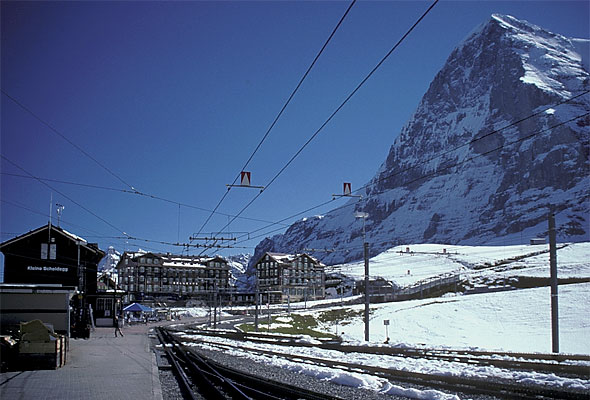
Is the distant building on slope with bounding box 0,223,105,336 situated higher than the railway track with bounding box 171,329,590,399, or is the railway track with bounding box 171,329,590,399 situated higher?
the distant building on slope with bounding box 0,223,105,336

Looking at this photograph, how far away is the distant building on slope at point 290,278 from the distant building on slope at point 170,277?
377 inches

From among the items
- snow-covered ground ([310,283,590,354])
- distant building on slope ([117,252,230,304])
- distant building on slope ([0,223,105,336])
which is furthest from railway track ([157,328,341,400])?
distant building on slope ([117,252,230,304])

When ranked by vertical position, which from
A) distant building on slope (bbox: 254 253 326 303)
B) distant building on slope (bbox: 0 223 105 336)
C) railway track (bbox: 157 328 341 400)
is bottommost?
distant building on slope (bbox: 254 253 326 303)

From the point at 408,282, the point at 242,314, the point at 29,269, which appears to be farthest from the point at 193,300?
the point at 29,269

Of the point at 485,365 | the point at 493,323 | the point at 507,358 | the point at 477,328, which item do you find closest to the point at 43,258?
the point at 477,328

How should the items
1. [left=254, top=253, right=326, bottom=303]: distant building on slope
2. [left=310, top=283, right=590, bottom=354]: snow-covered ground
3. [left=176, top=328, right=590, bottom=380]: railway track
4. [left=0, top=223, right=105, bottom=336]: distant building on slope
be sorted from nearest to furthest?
[left=176, top=328, right=590, bottom=380]: railway track → [left=310, top=283, right=590, bottom=354]: snow-covered ground → [left=0, top=223, right=105, bottom=336]: distant building on slope → [left=254, top=253, right=326, bottom=303]: distant building on slope

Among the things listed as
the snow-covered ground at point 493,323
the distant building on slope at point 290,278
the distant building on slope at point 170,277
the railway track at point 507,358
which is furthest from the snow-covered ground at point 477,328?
the distant building on slope at point 170,277

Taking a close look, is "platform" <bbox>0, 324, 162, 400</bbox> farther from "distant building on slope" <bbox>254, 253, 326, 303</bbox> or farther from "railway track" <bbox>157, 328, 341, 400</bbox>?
"distant building on slope" <bbox>254, 253, 326, 303</bbox>

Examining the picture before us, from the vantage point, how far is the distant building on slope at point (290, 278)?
116 metres

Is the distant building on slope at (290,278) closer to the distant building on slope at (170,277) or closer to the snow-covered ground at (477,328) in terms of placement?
the distant building on slope at (170,277)

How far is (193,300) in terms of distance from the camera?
397 feet

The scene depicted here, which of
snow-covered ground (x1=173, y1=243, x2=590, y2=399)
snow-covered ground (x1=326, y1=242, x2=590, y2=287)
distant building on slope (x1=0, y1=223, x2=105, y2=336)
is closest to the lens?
snow-covered ground (x1=173, y1=243, x2=590, y2=399)

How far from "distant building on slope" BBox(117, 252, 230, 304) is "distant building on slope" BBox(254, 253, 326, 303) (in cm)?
958

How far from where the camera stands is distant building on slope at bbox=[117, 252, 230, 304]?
385 feet
